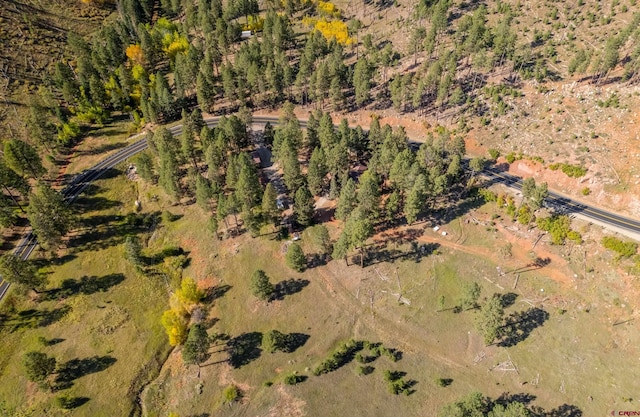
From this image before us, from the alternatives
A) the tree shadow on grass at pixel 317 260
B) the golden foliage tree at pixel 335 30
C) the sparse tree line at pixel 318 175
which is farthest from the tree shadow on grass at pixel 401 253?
the golden foliage tree at pixel 335 30

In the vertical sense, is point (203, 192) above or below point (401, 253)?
above

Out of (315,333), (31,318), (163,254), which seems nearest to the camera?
(315,333)

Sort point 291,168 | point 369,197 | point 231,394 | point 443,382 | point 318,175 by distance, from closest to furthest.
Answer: point 443,382 < point 231,394 < point 369,197 < point 291,168 < point 318,175

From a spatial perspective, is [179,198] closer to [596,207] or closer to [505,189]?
[505,189]

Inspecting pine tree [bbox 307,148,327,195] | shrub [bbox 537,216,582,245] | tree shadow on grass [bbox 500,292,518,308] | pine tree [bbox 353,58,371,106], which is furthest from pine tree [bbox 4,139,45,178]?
shrub [bbox 537,216,582,245]

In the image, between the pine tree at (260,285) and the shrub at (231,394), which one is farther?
the pine tree at (260,285)

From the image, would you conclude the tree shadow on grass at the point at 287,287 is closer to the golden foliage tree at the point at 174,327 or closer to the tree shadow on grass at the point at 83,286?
the golden foliage tree at the point at 174,327

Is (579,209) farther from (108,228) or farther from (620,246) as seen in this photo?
(108,228)

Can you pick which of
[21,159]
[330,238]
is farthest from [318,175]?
[21,159]
